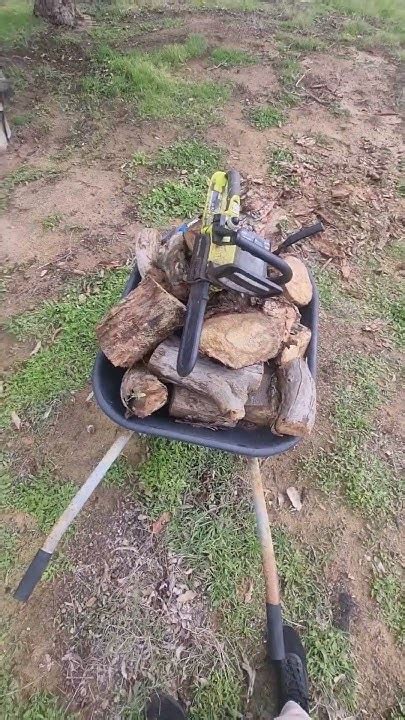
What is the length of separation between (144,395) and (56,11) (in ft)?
18.0

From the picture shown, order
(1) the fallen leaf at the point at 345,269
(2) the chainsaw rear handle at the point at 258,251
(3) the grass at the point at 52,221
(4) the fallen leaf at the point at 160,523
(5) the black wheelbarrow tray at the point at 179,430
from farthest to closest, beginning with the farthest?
(3) the grass at the point at 52,221
(1) the fallen leaf at the point at 345,269
(4) the fallen leaf at the point at 160,523
(5) the black wheelbarrow tray at the point at 179,430
(2) the chainsaw rear handle at the point at 258,251

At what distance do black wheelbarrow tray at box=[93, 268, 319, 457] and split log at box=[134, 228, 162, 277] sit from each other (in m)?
0.43

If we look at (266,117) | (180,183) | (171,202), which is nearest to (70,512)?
(171,202)

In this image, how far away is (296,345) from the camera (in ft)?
5.98

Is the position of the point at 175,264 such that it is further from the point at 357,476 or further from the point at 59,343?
the point at 357,476

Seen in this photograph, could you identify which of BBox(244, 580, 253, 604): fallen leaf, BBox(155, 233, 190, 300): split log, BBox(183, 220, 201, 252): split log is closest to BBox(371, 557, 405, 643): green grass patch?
BBox(244, 580, 253, 604): fallen leaf

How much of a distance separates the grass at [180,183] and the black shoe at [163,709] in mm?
2689

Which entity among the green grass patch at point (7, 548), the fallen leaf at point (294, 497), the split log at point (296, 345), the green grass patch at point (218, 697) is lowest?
the green grass patch at point (218, 697)

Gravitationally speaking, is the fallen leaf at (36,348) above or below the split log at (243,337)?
below

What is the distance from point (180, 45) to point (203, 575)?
505cm

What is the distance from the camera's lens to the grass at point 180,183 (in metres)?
3.53

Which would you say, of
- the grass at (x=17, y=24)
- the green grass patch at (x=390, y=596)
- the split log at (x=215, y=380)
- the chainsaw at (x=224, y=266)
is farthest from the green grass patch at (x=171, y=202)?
the grass at (x=17, y=24)

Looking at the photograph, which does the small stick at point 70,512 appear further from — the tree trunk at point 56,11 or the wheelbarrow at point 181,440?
the tree trunk at point 56,11

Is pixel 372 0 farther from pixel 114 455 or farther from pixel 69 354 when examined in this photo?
pixel 114 455
